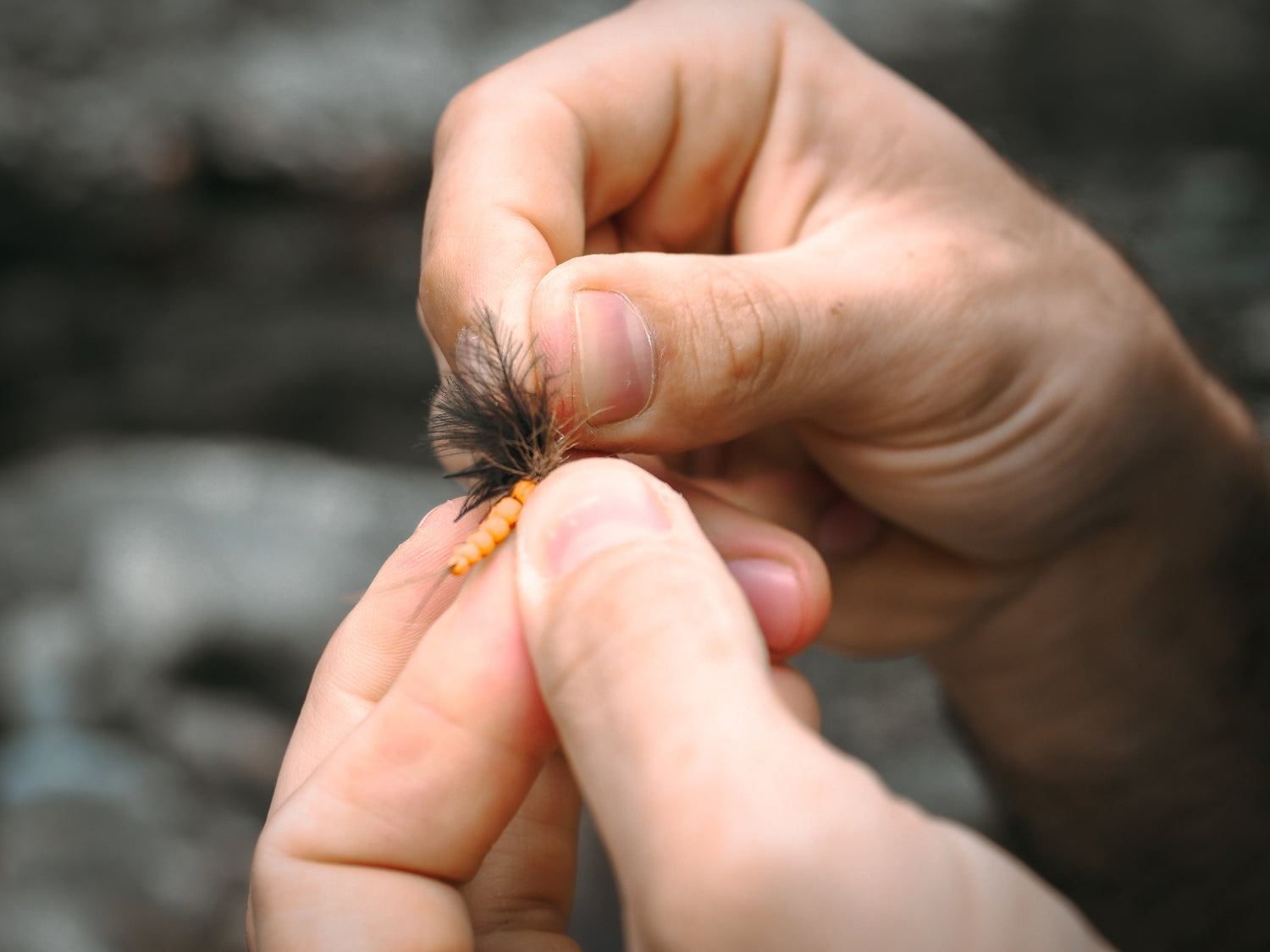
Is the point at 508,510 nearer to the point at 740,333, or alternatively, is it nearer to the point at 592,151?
the point at 740,333

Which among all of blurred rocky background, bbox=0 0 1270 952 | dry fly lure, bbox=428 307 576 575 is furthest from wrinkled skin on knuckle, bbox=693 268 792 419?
blurred rocky background, bbox=0 0 1270 952

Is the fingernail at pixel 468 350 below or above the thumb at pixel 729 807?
above

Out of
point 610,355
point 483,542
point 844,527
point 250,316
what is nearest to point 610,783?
point 483,542

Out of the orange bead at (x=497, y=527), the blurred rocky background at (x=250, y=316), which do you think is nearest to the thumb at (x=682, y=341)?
the orange bead at (x=497, y=527)

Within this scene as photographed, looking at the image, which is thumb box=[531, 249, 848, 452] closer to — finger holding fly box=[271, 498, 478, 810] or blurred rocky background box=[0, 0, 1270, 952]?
finger holding fly box=[271, 498, 478, 810]

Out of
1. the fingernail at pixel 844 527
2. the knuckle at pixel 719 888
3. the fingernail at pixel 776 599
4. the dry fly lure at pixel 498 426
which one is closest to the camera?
the knuckle at pixel 719 888

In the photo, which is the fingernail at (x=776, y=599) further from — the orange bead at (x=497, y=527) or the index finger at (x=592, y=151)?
the index finger at (x=592, y=151)
